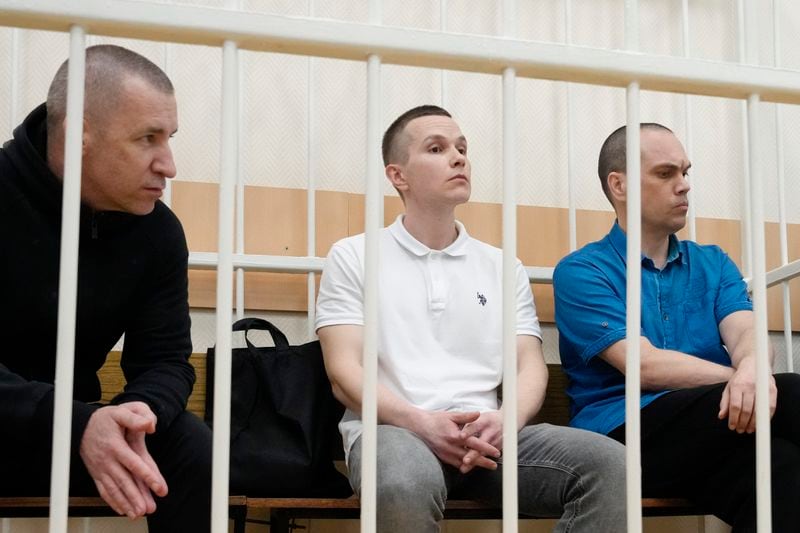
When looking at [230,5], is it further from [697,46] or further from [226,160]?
[697,46]

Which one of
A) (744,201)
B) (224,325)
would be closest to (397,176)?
(744,201)

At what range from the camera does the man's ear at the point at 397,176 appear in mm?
2271

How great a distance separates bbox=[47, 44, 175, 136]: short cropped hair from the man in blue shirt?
38.3 inches

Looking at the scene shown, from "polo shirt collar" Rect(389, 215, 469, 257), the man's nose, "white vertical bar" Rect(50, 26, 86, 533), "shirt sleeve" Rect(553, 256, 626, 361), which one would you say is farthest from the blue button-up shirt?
"white vertical bar" Rect(50, 26, 86, 533)

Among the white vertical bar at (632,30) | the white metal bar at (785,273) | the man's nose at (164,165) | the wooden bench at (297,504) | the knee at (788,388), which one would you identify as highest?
the white vertical bar at (632,30)

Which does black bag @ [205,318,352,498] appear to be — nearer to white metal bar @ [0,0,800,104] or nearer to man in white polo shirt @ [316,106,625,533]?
man in white polo shirt @ [316,106,625,533]

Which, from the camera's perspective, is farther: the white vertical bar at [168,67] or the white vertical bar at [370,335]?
the white vertical bar at [168,67]

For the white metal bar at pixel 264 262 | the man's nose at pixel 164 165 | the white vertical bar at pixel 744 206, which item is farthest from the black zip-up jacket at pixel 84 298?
the white vertical bar at pixel 744 206

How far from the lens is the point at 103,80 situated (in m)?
1.53

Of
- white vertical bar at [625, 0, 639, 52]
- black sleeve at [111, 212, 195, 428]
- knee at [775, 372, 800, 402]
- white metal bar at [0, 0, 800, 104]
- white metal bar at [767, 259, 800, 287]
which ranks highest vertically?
white vertical bar at [625, 0, 639, 52]

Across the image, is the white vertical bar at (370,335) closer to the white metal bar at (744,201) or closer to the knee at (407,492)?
the knee at (407,492)

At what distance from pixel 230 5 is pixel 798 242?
6.61ft

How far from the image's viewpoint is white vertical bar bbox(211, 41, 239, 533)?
40.3 inches

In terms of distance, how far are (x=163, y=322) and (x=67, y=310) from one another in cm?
69
